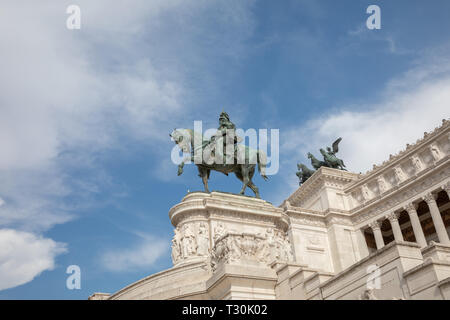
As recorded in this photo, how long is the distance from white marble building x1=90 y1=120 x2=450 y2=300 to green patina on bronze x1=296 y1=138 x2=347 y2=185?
530 centimetres

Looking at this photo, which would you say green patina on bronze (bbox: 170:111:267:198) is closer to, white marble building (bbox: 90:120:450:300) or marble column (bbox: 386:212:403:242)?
white marble building (bbox: 90:120:450:300)

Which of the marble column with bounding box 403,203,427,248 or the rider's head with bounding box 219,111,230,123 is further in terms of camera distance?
the marble column with bounding box 403,203,427,248

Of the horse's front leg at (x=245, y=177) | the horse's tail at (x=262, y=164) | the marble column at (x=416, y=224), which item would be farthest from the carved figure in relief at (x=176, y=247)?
the marble column at (x=416, y=224)

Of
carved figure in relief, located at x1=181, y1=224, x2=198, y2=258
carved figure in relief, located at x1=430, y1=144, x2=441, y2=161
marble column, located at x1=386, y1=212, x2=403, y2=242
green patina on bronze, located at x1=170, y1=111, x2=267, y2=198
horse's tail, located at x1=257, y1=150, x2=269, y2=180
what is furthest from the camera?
marble column, located at x1=386, y1=212, x2=403, y2=242

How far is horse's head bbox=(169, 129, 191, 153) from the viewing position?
Answer: 31047 mm

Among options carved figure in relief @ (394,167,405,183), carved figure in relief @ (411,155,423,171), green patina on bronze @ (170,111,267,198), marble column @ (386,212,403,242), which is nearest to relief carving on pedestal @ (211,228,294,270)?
green patina on bronze @ (170,111,267,198)

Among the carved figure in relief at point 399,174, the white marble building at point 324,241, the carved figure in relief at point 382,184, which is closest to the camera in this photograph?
the white marble building at point 324,241

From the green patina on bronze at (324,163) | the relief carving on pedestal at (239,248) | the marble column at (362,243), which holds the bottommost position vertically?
the relief carving on pedestal at (239,248)

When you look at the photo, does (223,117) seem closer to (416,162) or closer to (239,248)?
(239,248)

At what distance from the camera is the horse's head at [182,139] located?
102 ft

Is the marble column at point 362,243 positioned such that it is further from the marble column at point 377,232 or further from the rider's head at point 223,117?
the rider's head at point 223,117

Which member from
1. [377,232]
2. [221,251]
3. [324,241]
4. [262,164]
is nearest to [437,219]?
[377,232]
